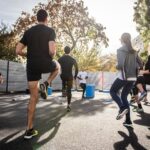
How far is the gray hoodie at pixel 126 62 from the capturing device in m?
6.90

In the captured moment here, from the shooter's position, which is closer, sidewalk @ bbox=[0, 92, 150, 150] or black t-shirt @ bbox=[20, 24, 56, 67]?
sidewalk @ bbox=[0, 92, 150, 150]

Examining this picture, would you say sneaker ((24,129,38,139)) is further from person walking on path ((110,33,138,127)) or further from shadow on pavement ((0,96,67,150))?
person walking on path ((110,33,138,127))

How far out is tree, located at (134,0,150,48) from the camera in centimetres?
3469

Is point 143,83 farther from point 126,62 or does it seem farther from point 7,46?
point 7,46

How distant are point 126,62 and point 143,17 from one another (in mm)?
29672

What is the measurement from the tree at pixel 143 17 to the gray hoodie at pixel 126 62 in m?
28.6

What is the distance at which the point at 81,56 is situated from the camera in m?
64.9

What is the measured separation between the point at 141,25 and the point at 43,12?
32254 mm

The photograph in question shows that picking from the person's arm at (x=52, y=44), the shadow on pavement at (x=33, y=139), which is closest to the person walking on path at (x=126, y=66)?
the shadow on pavement at (x=33, y=139)

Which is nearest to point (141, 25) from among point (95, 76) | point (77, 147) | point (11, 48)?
point (95, 76)

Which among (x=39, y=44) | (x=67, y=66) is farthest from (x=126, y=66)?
(x=67, y=66)

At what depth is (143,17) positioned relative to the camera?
116ft

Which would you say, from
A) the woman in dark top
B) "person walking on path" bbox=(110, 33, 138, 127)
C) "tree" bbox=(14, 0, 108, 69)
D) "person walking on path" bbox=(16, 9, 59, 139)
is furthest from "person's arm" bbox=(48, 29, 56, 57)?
"tree" bbox=(14, 0, 108, 69)

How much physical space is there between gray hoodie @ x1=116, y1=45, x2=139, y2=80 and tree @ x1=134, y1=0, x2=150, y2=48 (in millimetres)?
28638
